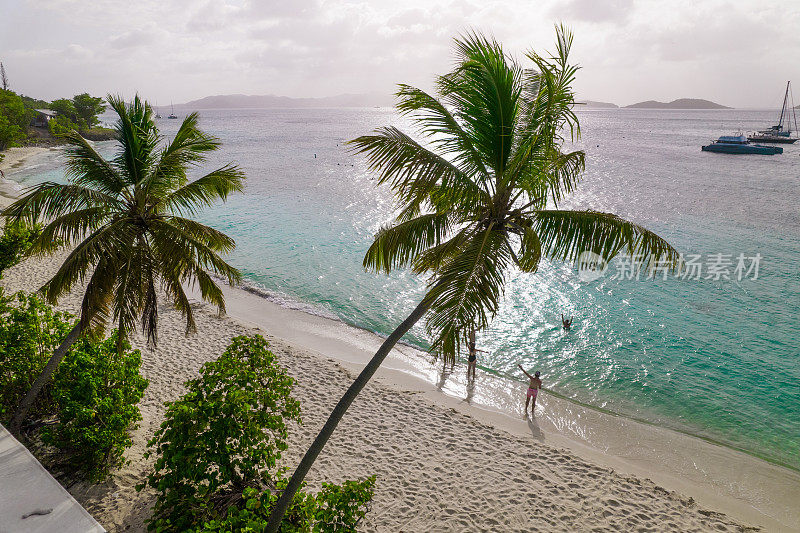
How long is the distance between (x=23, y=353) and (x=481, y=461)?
28.7ft

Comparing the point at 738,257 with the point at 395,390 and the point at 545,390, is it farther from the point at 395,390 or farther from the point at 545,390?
the point at 395,390

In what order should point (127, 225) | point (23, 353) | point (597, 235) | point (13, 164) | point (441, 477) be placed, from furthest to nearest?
point (13, 164)
point (441, 477)
point (23, 353)
point (127, 225)
point (597, 235)

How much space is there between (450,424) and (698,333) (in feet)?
41.5

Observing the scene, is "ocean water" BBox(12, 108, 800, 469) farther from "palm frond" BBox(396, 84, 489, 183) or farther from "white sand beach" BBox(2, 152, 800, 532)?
"palm frond" BBox(396, 84, 489, 183)

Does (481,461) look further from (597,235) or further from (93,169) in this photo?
(93,169)

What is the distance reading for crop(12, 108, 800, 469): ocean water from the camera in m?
13.7

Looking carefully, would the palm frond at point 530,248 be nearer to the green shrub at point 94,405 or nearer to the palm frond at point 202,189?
the palm frond at point 202,189

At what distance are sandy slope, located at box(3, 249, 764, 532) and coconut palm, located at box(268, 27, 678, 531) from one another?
3686 millimetres

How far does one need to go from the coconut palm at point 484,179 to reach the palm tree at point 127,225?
10.4 ft

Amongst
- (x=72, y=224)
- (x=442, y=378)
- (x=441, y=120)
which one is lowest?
(x=442, y=378)

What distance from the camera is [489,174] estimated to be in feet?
17.5

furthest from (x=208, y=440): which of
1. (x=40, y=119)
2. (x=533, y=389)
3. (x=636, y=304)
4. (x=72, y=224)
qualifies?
(x=40, y=119)

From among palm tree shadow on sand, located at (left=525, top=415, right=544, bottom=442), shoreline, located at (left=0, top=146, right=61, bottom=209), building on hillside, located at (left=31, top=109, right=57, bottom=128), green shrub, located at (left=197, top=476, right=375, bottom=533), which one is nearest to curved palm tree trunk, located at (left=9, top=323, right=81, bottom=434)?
green shrub, located at (left=197, top=476, right=375, bottom=533)

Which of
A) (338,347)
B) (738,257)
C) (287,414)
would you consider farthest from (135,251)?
(738,257)
